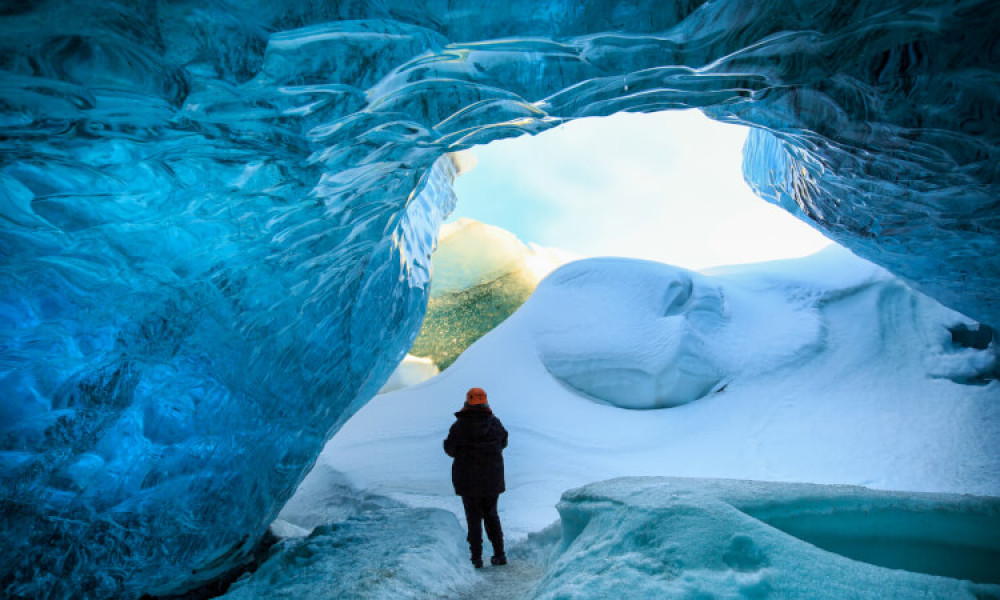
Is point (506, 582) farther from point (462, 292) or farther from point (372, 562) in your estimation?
point (462, 292)

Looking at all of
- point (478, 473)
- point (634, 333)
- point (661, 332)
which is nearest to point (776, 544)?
point (478, 473)

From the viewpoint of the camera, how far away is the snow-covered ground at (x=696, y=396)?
491 cm

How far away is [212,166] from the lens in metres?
2.17

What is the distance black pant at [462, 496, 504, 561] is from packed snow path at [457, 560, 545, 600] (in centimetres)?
12

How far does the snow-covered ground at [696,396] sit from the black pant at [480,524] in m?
0.18

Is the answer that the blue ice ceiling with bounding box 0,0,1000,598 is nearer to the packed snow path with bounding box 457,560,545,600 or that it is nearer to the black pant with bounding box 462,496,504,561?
the black pant with bounding box 462,496,504,561

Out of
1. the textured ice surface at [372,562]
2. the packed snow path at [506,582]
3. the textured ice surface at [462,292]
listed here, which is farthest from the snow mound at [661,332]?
the textured ice surface at [462,292]

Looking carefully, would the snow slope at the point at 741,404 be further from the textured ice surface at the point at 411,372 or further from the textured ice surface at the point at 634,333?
the textured ice surface at the point at 411,372

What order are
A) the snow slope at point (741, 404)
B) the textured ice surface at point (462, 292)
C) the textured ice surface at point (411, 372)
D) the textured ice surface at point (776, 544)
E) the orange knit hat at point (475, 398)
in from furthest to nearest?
the textured ice surface at point (462, 292), the textured ice surface at point (411, 372), the snow slope at point (741, 404), the orange knit hat at point (475, 398), the textured ice surface at point (776, 544)

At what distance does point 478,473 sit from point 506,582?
624mm

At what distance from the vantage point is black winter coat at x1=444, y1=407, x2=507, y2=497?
133 inches

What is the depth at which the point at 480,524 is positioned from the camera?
3.42 metres

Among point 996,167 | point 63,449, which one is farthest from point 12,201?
point 996,167

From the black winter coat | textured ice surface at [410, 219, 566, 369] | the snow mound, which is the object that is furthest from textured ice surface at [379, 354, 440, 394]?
the black winter coat
